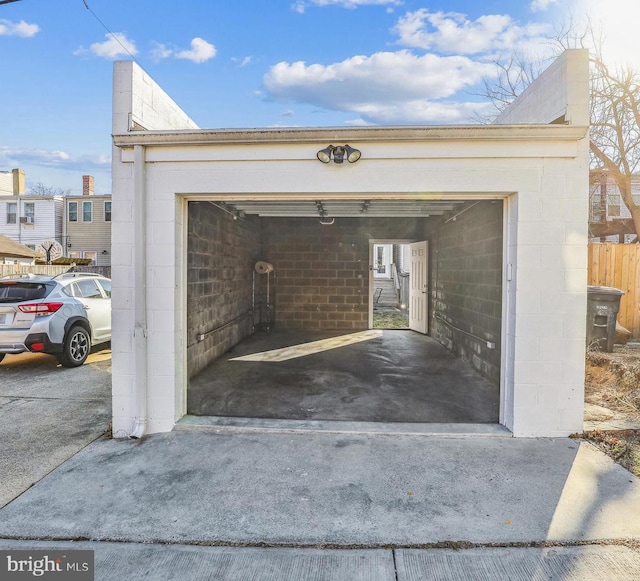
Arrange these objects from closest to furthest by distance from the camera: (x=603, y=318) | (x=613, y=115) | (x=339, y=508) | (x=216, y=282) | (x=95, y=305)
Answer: (x=339, y=508) → (x=603, y=318) → (x=216, y=282) → (x=95, y=305) → (x=613, y=115)

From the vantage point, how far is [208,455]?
129 inches

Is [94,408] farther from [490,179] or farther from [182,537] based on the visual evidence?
[490,179]

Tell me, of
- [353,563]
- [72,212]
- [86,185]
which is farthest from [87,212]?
[353,563]

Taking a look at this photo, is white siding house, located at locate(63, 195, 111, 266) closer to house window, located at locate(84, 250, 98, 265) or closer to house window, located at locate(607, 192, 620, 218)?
house window, located at locate(84, 250, 98, 265)

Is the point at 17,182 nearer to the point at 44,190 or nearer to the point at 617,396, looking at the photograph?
the point at 44,190

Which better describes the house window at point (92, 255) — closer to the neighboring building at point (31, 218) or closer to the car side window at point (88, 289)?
the neighboring building at point (31, 218)

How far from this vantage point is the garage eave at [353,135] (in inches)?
138

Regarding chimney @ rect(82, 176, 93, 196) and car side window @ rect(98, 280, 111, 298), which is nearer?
car side window @ rect(98, 280, 111, 298)

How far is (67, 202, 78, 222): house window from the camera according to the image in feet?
65.0

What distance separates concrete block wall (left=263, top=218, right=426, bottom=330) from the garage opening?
0.09ft

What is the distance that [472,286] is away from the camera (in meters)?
6.43

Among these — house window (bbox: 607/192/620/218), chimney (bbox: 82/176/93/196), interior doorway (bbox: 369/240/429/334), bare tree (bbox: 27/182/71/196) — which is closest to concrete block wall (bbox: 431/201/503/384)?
interior doorway (bbox: 369/240/429/334)

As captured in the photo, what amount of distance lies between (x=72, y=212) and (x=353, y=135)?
817 inches

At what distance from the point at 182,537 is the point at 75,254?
2140cm
